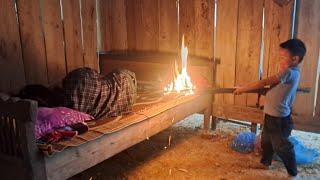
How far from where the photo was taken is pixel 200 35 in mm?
4461

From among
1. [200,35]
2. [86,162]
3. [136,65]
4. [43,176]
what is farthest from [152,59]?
[43,176]

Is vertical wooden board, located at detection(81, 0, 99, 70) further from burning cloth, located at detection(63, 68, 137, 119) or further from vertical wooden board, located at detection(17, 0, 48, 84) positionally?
burning cloth, located at detection(63, 68, 137, 119)

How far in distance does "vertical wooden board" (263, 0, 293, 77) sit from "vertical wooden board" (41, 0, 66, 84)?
110 inches

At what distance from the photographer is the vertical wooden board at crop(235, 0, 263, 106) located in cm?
400

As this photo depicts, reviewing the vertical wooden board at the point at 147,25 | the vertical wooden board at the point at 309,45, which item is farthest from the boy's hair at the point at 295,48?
the vertical wooden board at the point at 147,25

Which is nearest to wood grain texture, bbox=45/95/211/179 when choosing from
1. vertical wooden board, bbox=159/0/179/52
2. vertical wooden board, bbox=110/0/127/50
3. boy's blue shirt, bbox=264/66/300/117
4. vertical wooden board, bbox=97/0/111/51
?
boy's blue shirt, bbox=264/66/300/117

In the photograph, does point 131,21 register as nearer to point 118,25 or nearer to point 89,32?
point 118,25

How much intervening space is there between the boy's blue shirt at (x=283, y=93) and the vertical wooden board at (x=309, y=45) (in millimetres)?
853

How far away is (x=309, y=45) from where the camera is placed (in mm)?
3746

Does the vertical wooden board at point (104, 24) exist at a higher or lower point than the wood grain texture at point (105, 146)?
higher

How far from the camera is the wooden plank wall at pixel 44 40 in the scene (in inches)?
153

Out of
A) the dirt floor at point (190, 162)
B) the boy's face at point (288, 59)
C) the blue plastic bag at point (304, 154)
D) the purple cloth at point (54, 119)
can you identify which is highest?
the boy's face at point (288, 59)

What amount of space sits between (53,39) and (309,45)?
10.9 feet

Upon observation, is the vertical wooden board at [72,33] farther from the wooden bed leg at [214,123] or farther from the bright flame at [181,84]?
the wooden bed leg at [214,123]
